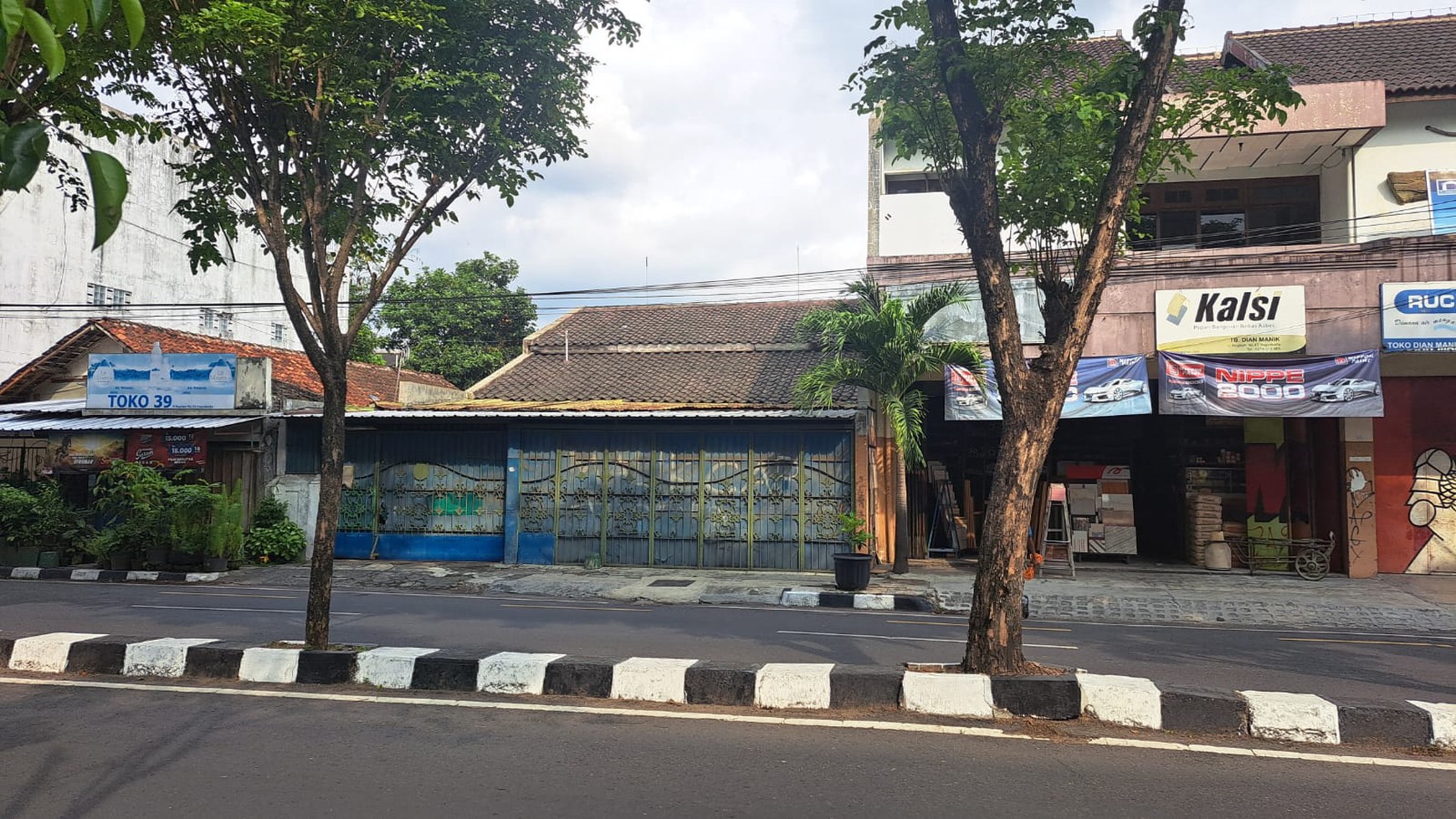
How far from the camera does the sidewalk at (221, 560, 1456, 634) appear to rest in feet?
37.8

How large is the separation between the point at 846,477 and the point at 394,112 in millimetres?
10084

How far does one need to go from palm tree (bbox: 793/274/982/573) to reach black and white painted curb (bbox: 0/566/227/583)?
33.7 ft

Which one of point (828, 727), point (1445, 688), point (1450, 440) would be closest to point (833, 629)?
point (828, 727)

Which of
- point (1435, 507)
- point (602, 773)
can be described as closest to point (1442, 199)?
point (1435, 507)

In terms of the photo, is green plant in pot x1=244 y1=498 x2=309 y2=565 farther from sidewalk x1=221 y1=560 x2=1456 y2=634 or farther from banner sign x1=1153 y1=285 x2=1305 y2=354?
banner sign x1=1153 y1=285 x2=1305 y2=354

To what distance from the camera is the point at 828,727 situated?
5.45 metres

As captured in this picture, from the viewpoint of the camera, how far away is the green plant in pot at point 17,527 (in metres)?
15.6

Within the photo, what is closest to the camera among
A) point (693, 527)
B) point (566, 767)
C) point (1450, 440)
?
point (566, 767)

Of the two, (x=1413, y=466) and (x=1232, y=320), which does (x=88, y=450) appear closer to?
(x=1232, y=320)

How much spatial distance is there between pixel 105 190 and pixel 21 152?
27 cm

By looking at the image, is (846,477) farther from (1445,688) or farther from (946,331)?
(1445,688)

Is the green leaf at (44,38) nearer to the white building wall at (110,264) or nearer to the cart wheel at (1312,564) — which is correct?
the cart wheel at (1312,564)

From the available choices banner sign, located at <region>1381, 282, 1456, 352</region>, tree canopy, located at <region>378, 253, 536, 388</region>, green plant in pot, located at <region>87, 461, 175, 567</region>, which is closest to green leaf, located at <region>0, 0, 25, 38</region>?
green plant in pot, located at <region>87, 461, 175, 567</region>

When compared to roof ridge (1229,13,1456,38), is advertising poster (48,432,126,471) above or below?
below
